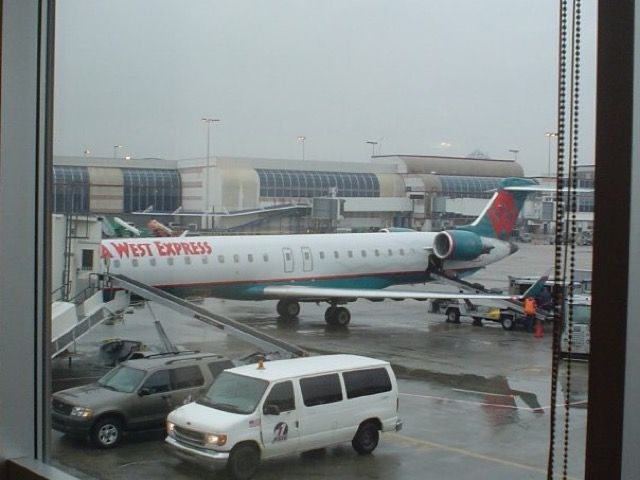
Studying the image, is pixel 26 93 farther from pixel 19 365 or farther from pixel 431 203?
pixel 431 203

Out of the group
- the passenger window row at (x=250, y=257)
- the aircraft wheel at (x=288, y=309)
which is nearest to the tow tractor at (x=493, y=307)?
the passenger window row at (x=250, y=257)

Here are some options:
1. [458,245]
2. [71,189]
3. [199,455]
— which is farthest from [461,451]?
[71,189]

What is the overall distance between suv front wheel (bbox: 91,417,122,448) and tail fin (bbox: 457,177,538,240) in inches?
43.4

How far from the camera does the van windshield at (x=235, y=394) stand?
1892mm

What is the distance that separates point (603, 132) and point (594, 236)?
0.34 ft

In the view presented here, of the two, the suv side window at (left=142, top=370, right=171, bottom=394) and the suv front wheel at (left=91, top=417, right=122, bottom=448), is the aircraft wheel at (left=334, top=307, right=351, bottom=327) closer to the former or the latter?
the suv side window at (left=142, top=370, right=171, bottom=394)

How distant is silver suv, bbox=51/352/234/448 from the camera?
7.06 feet

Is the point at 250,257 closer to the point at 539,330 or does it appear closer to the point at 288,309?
the point at 288,309

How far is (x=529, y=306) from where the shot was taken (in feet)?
5.65

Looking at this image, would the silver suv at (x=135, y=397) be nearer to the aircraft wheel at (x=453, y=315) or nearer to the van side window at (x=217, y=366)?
the van side window at (x=217, y=366)

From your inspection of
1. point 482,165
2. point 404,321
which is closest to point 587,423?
point 482,165

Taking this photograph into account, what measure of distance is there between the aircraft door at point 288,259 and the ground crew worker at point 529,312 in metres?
1.76

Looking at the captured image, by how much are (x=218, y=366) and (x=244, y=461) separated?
383 mm

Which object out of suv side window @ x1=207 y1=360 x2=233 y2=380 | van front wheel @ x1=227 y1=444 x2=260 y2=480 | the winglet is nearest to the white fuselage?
the winglet
